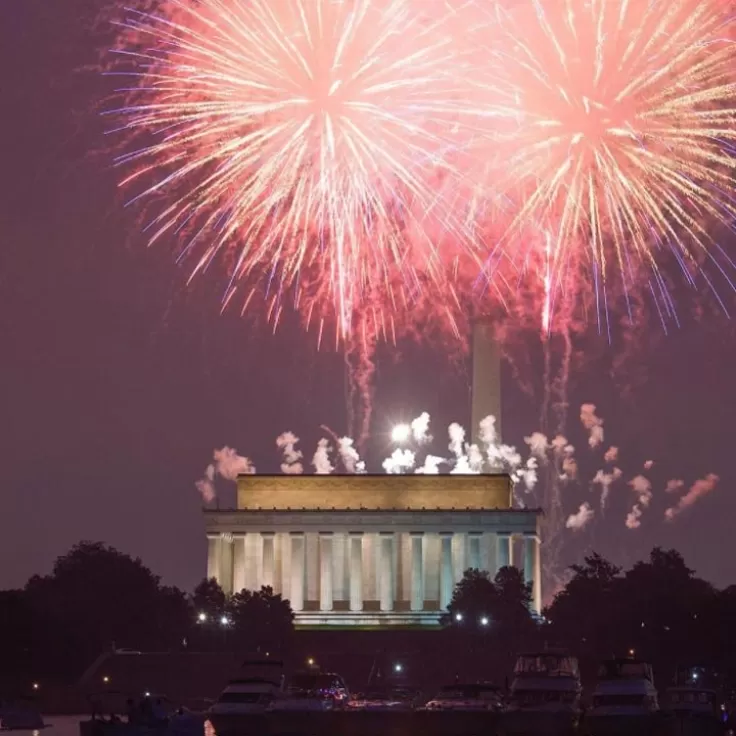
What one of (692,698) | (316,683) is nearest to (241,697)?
(316,683)

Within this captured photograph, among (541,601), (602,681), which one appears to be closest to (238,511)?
(541,601)

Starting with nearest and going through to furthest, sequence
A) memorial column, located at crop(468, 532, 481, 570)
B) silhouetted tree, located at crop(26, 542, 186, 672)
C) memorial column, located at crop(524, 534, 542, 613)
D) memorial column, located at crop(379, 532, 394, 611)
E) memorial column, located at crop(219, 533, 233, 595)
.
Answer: silhouetted tree, located at crop(26, 542, 186, 672) → memorial column, located at crop(379, 532, 394, 611) → memorial column, located at crop(219, 533, 233, 595) → memorial column, located at crop(468, 532, 481, 570) → memorial column, located at crop(524, 534, 542, 613)

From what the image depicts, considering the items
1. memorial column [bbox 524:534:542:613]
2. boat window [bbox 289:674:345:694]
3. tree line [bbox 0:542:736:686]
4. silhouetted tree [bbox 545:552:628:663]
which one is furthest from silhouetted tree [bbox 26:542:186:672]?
boat window [bbox 289:674:345:694]

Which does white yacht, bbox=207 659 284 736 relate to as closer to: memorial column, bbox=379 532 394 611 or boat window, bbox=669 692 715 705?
boat window, bbox=669 692 715 705

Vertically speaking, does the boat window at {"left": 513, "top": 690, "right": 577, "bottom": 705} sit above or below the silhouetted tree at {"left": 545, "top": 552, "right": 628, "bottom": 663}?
below

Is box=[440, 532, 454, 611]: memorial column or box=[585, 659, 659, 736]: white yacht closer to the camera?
box=[585, 659, 659, 736]: white yacht

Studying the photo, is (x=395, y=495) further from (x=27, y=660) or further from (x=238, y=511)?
(x=27, y=660)
